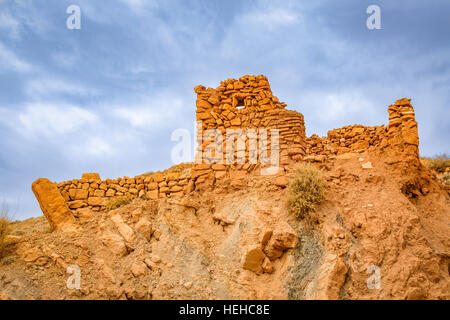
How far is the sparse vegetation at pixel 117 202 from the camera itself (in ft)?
20.7

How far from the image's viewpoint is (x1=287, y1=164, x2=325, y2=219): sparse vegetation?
4.97 m

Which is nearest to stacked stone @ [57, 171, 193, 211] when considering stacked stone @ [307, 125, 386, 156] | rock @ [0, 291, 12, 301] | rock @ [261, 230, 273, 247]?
rock @ [261, 230, 273, 247]

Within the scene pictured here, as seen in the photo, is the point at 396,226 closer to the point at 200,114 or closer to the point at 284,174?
the point at 284,174

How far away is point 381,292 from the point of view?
3.94m

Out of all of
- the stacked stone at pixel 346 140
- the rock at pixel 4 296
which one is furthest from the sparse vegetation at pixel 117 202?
the stacked stone at pixel 346 140

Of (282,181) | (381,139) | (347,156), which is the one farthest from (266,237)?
(381,139)

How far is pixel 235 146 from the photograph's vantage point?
6320 mm

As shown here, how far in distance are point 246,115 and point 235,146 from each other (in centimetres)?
75

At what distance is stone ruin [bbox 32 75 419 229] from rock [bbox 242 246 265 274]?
5.36 ft

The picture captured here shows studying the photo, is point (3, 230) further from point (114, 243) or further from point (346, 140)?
point (346, 140)

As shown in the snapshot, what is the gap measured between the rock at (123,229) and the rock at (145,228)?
0.46ft

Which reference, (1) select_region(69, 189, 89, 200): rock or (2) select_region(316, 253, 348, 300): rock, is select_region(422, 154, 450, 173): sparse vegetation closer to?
(2) select_region(316, 253, 348, 300): rock

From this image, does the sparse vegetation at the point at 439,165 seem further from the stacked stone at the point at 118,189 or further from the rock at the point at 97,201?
the rock at the point at 97,201
